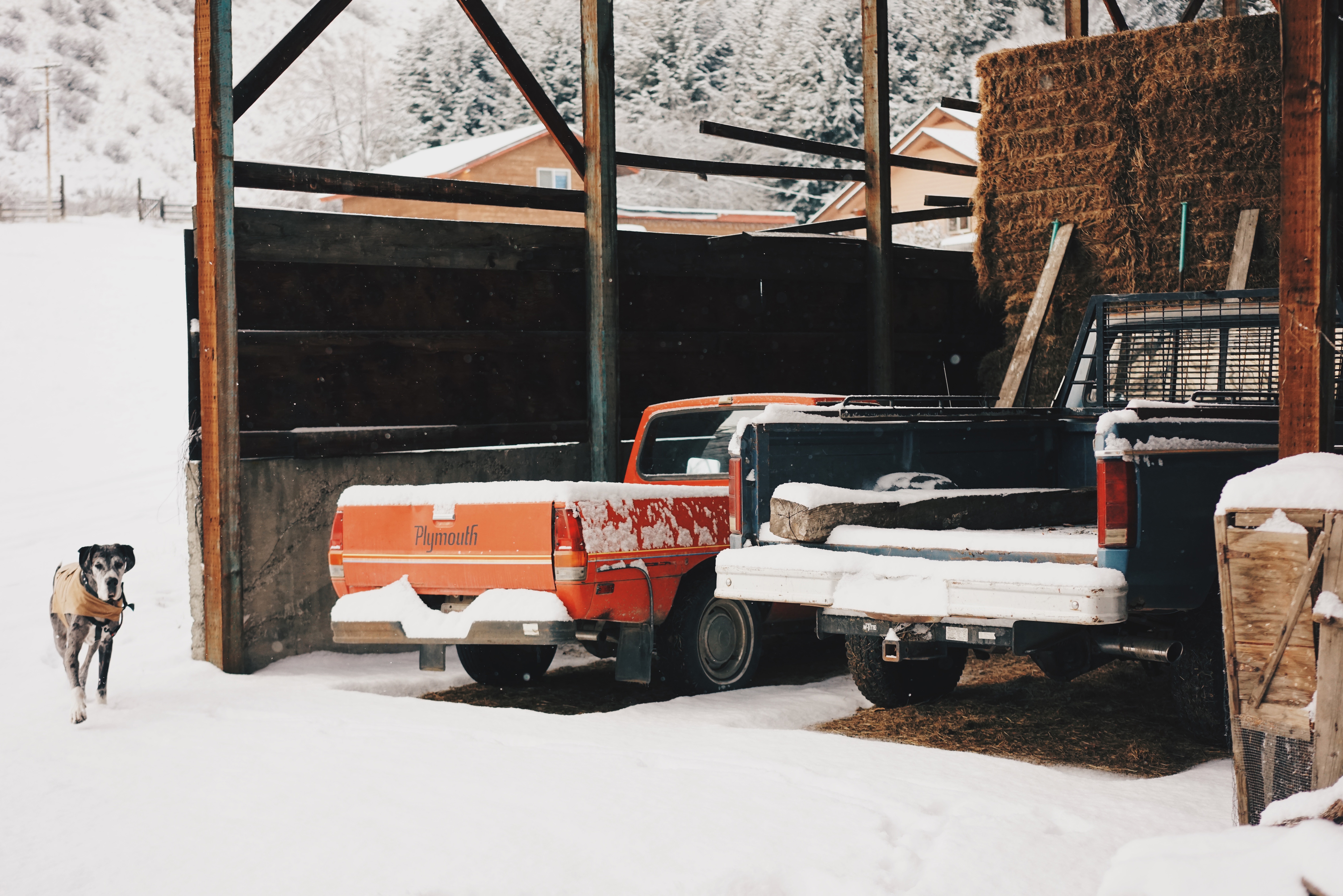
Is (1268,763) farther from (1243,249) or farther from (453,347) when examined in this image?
(1243,249)

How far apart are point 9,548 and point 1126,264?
12.0 m

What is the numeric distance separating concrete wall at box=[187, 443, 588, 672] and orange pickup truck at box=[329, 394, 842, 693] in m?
1.09

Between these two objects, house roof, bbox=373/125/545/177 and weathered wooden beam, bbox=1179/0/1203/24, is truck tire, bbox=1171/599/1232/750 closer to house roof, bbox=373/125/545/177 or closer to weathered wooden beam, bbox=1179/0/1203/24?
weathered wooden beam, bbox=1179/0/1203/24

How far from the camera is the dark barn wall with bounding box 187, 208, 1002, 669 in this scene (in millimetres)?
8656

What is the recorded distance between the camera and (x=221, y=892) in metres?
4.02

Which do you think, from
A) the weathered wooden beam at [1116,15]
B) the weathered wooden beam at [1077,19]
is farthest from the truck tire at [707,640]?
the weathered wooden beam at [1116,15]

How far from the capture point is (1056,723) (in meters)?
6.34

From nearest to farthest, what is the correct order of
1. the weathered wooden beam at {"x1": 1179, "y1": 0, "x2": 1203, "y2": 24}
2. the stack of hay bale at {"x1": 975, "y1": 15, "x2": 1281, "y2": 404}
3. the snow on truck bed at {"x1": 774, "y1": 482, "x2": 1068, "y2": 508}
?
the snow on truck bed at {"x1": 774, "y1": 482, "x2": 1068, "y2": 508}
the stack of hay bale at {"x1": 975, "y1": 15, "x2": 1281, "y2": 404}
the weathered wooden beam at {"x1": 1179, "y1": 0, "x2": 1203, "y2": 24}

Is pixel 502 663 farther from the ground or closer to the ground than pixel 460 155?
closer to the ground

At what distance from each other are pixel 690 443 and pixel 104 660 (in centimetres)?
367

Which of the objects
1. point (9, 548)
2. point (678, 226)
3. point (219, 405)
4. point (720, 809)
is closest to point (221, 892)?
point (720, 809)

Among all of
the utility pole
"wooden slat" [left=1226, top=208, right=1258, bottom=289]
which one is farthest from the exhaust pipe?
the utility pole

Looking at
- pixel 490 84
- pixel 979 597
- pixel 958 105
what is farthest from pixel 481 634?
pixel 490 84

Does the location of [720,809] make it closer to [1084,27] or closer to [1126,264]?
[1126,264]
